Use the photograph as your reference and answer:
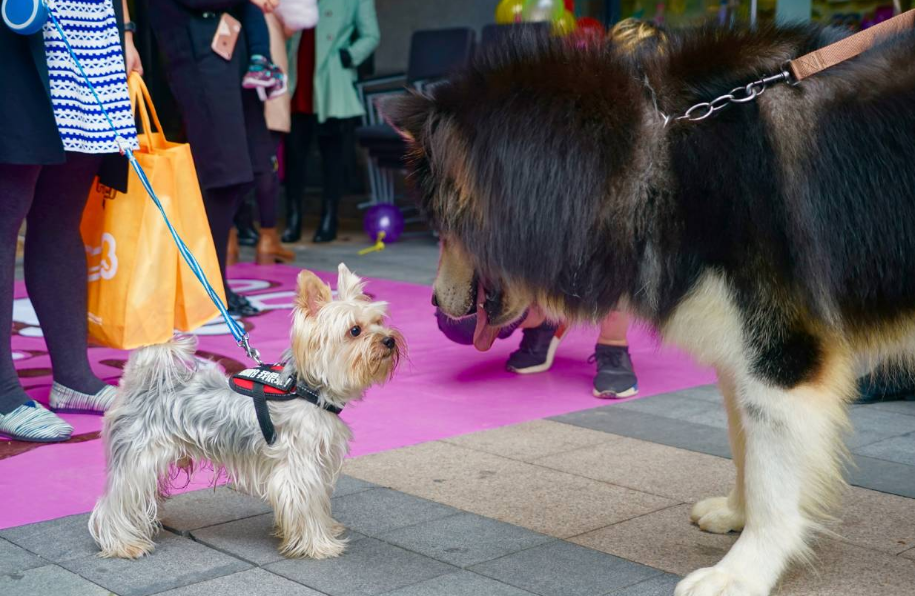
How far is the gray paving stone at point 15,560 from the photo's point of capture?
2.85 metres

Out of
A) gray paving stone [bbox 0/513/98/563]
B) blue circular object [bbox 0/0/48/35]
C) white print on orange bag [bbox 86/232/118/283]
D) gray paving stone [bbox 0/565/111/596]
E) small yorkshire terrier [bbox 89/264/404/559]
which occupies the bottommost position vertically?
gray paving stone [bbox 0/513/98/563]

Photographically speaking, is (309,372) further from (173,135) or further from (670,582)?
(173,135)

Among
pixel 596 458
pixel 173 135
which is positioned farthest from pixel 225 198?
pixel 173 135

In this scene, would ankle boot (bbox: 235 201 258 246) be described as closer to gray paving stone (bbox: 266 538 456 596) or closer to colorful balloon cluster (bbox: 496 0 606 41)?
colorful balloon cluster (bbox: 496 0 606 41)

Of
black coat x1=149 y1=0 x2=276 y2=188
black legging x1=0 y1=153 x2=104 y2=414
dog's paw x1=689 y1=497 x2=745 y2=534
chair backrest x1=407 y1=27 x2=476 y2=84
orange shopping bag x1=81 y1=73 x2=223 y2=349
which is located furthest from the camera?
chair backrest x1=407 y1=27 x2=476 y2=84

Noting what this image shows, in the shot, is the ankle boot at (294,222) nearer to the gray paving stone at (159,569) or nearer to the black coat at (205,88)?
the black coat at (205,88)

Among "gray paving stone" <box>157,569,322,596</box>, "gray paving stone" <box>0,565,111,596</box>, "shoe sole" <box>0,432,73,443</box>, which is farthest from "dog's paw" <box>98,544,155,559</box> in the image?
"shoe sole" <box>0,432,73,443</box>

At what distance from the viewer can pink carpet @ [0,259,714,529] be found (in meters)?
3.57

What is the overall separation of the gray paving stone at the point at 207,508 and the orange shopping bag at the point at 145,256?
0.87 m

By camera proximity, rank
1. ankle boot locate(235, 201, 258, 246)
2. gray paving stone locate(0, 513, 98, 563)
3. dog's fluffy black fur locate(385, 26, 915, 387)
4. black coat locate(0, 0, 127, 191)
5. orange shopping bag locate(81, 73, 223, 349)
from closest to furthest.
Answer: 1. dog's fluffy black fur locate(385, 26, 915, 387)
2. gray paving stone locate(0, 513, 98, 563)
3. black coat locate(0, 0, 127, 191)
4. orange shopping bag locate(81, 73, 223, 349)
5. ankle boot locate(235, 201, 258, 246)

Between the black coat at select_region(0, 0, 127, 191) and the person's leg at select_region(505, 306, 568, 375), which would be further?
the person's leg at select_region(505, 306, 568, 375)

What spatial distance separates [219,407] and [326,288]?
448 millimetres

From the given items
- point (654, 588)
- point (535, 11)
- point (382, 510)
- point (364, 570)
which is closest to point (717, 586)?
point (654, 588)

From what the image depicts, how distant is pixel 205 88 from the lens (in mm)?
5707
